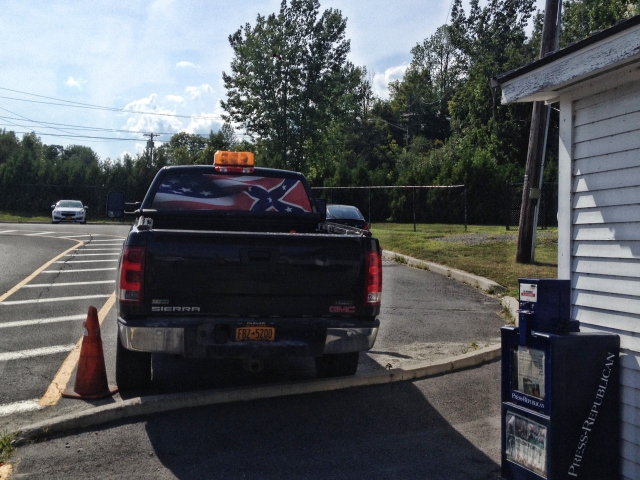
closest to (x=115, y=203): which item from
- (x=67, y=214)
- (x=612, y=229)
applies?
(x=612, y=229)

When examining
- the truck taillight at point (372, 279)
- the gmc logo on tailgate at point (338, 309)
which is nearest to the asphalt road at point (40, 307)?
the gmc logo on tailgate at point (338, 309)

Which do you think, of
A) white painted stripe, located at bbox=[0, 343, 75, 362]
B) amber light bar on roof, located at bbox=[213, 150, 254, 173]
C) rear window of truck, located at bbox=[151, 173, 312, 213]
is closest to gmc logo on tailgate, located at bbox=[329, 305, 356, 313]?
rear window of truck, located at bbox=[151, 173, 312, 213]

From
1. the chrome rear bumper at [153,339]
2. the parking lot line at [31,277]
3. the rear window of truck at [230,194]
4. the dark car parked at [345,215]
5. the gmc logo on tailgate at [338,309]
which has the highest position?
the rear window of truck at [230,194]

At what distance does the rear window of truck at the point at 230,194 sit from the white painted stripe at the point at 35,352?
1.96m

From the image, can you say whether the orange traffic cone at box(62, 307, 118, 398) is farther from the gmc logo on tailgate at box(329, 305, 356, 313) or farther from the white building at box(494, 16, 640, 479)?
the white building at box(494, 16, 640, 479)

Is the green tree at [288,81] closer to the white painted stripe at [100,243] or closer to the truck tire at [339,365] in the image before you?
the white painted stripe at [100,243]

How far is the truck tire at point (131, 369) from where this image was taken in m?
6.30

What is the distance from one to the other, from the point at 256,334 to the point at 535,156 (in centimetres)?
1077

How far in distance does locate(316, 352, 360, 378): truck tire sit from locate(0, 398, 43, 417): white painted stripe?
251 cm

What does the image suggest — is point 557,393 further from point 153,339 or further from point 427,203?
point 427,203

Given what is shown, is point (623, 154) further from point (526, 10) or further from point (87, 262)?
point (526, 10)

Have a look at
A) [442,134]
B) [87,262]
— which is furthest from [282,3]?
[87,262]

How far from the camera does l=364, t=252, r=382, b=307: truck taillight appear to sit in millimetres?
6020

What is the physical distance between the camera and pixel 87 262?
17578mm
